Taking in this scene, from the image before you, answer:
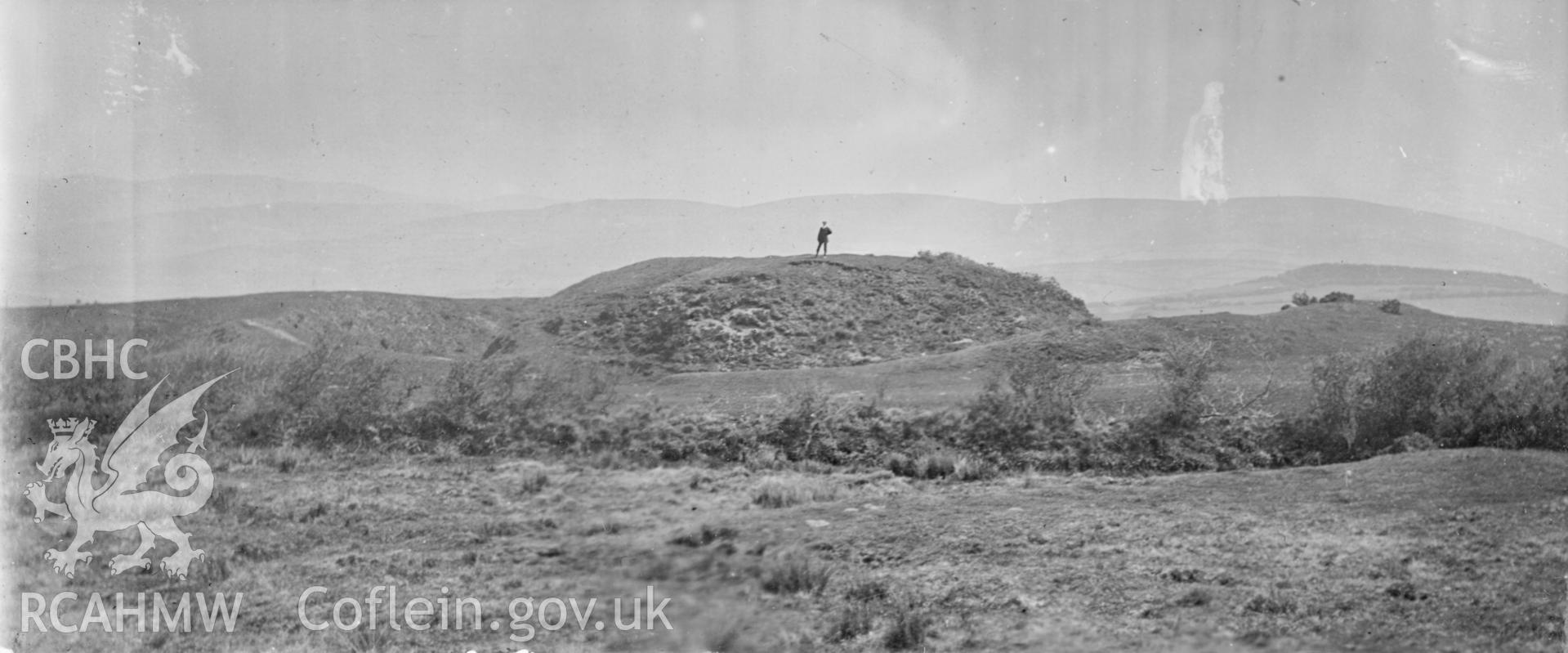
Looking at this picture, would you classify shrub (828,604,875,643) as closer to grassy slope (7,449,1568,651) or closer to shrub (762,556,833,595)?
grassy slope (7,449,1568,651)

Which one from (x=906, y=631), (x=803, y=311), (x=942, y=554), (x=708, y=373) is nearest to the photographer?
(x=906, y=631)

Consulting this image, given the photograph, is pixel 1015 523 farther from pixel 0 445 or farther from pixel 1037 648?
pixel 0 445

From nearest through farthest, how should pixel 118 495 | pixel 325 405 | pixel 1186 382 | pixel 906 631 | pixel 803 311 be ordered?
pixel 906 631 < pixel 118 495 < pixel 325 405 < pixel 1186 382 < pixel 803 311

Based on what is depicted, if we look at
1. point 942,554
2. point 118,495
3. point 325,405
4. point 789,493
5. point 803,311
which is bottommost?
point 942,554

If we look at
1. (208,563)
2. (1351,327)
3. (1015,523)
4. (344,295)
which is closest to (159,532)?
(208,563)

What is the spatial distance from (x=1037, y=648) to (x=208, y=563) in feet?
25.3

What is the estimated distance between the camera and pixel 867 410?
14.9 meters

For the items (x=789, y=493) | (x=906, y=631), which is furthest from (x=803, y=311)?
(x=906, y=631)

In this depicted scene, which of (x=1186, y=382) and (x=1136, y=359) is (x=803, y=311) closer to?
(x=1136, y=359)

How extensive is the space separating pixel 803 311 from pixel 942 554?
624 inches

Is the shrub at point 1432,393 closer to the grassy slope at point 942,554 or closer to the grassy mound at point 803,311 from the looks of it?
the grassy slope at point 942,554

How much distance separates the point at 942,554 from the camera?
8.51m

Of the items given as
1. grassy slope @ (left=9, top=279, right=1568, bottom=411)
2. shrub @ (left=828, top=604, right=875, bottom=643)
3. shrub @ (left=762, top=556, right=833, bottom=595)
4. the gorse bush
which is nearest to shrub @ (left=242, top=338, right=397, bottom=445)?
grassy slope @ (left=9, top=279, right=1568, bottom=411)

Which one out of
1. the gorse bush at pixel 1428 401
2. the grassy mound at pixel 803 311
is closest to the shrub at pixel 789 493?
the gorse bush at pixel 1428 401
